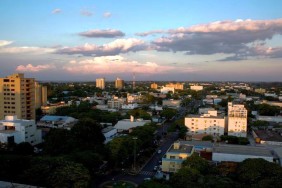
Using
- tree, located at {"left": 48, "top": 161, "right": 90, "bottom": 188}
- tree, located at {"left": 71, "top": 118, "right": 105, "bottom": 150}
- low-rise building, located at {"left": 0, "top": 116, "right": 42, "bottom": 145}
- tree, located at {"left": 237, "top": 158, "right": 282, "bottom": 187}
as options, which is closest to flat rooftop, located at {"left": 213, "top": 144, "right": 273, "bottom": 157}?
tree, located at {"left": 237, "top": 158, "right": 282, "bottom": 187}

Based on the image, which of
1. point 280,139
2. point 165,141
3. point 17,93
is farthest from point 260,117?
point 17,93

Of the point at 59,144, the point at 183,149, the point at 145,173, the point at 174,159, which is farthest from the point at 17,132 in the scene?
the point at 183,149

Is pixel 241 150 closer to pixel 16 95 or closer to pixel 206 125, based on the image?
pixel 206 125

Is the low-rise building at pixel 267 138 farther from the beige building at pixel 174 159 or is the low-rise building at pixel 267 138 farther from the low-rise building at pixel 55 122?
the low-rise building at pixel 55 122

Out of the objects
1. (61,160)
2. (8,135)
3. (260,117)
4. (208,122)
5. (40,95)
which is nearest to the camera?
(61,160)

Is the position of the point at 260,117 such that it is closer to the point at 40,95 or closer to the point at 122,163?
the point at 122,163
